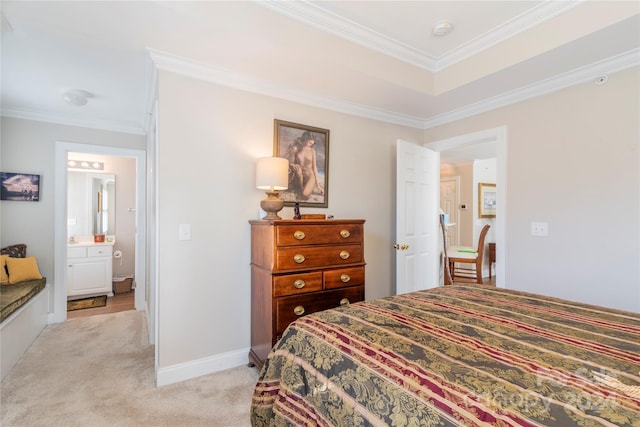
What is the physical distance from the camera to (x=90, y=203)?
474 centimetres

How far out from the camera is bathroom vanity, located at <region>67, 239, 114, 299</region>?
419 cm

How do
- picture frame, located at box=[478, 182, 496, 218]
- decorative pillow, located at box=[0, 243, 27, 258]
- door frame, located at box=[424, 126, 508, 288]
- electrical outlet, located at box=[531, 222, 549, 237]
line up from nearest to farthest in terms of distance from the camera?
electrical outlet, located at box=[531, 222, 549, 237]
door frame, located at box=[424, 126, 508, 288]
decorative pillow, located at box=[0, 243, 27, 258]
picture frame, located at box=[478, 182, 496, 218]

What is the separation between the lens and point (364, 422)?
2.72 feet

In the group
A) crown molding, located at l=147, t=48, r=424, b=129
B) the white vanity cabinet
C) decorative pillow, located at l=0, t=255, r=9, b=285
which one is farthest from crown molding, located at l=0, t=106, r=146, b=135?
crown molding, located at l=147, t=48, r=424, b=129

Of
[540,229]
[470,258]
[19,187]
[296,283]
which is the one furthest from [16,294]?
[470,258]

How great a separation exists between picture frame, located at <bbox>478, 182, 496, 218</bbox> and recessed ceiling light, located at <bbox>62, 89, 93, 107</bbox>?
6.42 metres

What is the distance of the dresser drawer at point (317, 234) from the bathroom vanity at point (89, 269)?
375 cm

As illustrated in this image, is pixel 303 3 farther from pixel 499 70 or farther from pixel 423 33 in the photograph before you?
pixel 499 70

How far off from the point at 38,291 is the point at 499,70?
466 cm

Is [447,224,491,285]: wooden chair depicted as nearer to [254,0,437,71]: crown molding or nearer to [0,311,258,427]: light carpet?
[254,0,437,71]: crown molding

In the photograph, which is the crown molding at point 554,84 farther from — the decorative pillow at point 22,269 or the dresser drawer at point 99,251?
the dresser drawer at point 99,251

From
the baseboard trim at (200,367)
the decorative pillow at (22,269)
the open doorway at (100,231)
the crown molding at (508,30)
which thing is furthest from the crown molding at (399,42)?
the open doorway at (100,231)

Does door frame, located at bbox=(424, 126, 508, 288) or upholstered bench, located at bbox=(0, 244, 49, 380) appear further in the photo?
door frame, located at bbox=(424, 126, 508, 288)

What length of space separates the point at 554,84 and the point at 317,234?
2.31m
